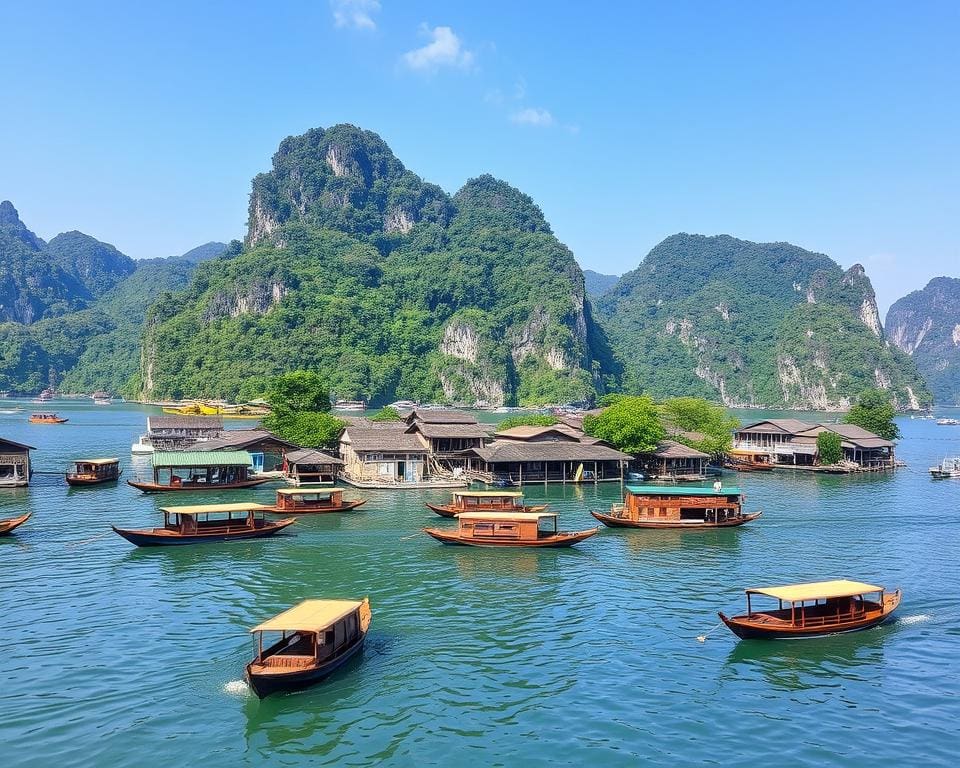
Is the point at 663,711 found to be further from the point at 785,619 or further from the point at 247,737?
the point at 247,737

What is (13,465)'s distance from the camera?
5975cm

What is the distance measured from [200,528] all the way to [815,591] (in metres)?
32.6

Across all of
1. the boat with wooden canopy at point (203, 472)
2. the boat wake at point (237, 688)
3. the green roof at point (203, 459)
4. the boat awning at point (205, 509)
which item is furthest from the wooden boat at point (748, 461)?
the boat wake at point (237, 688)

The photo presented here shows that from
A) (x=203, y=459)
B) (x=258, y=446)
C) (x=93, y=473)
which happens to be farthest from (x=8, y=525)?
(x=258, y=446)

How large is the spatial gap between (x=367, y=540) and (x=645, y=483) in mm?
34108

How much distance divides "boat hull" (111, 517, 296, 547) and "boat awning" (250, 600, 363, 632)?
1883 cm

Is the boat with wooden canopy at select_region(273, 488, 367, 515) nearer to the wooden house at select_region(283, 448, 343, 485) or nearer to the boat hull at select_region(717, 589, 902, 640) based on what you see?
the wooden house at select_region(283, 448, 343, 485)

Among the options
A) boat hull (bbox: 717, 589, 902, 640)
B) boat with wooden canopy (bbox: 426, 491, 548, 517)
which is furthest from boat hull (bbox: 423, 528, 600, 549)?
boat hull (bbox: 717, 589, 902, 640)

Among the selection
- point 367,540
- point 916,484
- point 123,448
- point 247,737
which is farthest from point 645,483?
point 123,448

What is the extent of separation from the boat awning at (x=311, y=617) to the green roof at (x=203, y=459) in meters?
38.8

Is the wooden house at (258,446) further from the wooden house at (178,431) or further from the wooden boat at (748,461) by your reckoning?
the wooden boat at (748,461)

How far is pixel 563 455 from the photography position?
67.6 m

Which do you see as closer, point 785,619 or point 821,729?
point 821,729

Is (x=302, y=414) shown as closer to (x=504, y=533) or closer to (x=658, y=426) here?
(x=658, y=426)
